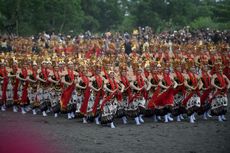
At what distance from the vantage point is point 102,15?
73.6 m

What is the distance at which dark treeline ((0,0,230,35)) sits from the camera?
2039 inches

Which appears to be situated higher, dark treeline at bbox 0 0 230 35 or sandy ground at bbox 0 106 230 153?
dark treeline at bbox 0 0 230 35

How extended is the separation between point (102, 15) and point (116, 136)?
196ft

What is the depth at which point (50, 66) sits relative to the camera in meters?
19.5

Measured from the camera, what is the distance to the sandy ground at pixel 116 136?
1297cm

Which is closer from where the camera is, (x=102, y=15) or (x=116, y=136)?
(x=116, y=136)

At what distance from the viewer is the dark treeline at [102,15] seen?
51.8 meters

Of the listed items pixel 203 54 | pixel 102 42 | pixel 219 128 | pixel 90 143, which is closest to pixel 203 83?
pixel 219 128

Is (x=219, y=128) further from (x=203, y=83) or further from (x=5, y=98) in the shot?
(x=5, y=98)

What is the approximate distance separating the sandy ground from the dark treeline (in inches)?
1187

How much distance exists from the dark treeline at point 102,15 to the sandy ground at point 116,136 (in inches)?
1187

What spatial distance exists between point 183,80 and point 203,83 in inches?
27.1

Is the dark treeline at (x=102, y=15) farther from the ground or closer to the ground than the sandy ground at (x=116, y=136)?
farther from the ground

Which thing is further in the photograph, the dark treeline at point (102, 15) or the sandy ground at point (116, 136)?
the dark treeline at point (102, 15)
